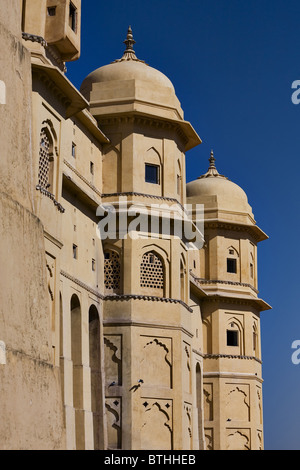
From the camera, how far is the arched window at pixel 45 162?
20734 millimetres

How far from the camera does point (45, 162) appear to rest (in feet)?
68.9

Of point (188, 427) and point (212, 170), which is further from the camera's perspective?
point (212, 170)

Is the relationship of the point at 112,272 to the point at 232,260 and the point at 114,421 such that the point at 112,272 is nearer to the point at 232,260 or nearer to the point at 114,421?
the point at 114,421

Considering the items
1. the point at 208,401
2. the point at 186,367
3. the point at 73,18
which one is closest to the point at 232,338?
the point at 208,401

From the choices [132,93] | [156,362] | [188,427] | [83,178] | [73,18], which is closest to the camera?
[73,18]

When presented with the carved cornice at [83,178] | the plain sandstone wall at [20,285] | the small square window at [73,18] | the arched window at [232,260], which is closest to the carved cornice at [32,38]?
the small square window at [73,18]

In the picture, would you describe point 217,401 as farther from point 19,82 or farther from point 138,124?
point 19,82

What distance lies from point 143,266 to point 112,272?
3.01 feet

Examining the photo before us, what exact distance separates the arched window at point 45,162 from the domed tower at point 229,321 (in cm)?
1684

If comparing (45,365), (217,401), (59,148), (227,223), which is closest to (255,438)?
(217,401)

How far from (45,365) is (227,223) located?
22.9 meters

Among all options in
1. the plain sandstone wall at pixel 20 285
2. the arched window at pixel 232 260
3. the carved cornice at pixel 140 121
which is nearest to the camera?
the plain sandstone wall at pixel 20 285

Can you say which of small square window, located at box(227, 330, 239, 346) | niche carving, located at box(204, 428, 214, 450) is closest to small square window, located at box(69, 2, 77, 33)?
small square window, located at box(227, 330, 239, 346)

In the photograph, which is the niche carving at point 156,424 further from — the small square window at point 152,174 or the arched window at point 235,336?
the arched window at point 235,336
